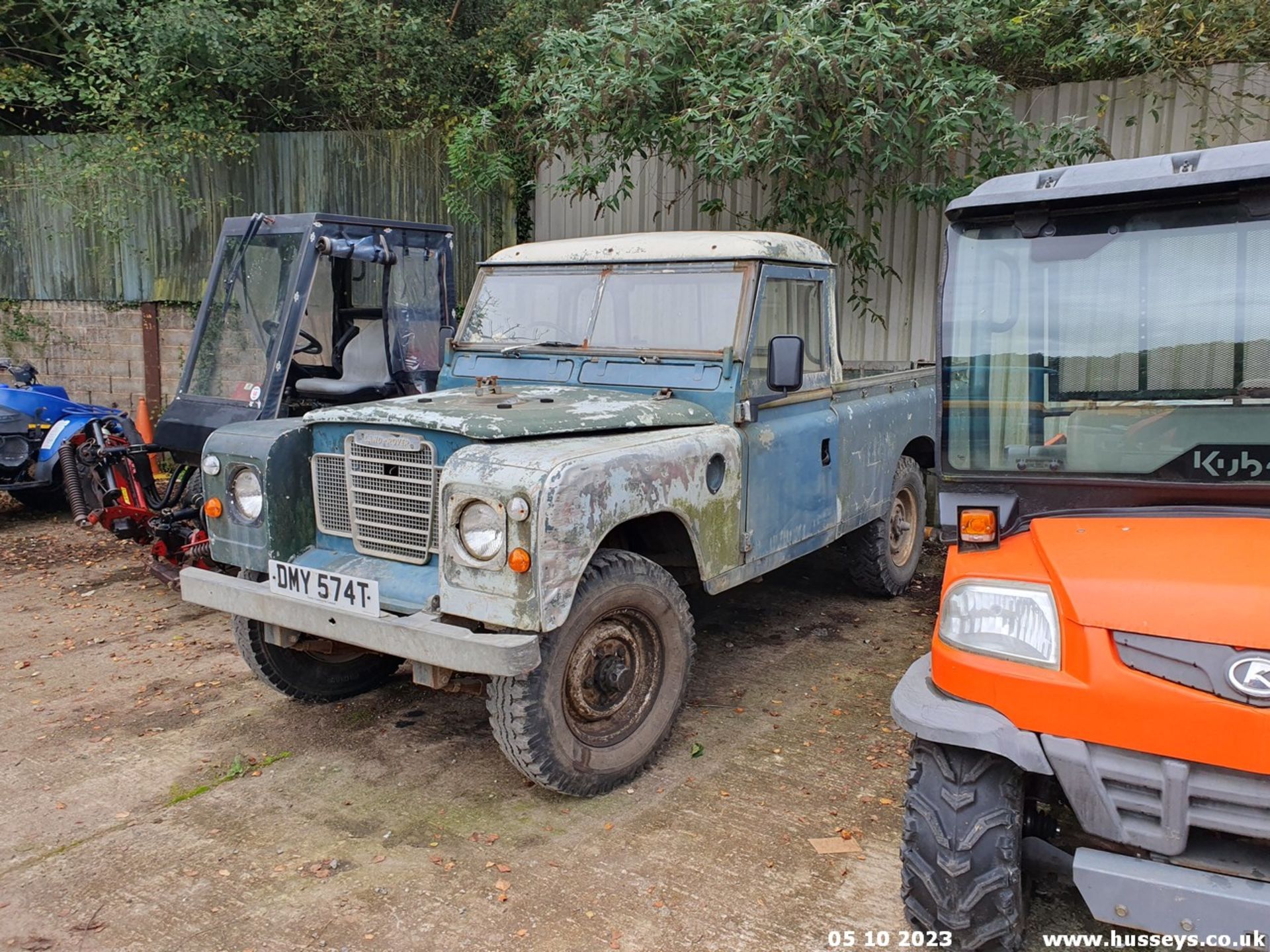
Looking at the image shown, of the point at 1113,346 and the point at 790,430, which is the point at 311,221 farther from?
the point at 1113,346

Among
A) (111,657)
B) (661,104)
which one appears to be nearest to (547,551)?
(111,657)

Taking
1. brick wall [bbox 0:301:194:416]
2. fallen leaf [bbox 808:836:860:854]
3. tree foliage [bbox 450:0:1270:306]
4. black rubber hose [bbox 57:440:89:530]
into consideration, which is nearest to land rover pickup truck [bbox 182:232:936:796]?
fallen leaf [bbox 808:836:860:854]

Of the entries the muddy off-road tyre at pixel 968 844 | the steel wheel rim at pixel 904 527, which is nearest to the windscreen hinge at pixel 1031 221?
the muddy off-road tyre at pixel 968 844

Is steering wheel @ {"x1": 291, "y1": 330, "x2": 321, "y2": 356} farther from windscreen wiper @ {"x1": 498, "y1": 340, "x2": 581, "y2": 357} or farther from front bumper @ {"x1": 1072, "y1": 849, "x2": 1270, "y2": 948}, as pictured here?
front bumper @ {"x1": 1072, "y1": 849, "x2": 1270, "y2": 948}

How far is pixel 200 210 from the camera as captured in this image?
10758 millimetres

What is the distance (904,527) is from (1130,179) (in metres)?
4.02

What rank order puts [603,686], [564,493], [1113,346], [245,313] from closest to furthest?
[1113,346] → [564,493] → [603,686] → [245,313]

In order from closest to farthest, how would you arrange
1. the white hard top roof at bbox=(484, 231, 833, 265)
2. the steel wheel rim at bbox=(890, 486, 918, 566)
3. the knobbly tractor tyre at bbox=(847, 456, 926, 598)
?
the white hard top roof at bbox=(484, 231, 833, 265), the knobbly tractor tyre at bbox=(847, 456, 926, 598), the steel wheel rim at bbox=(890, 486, 918, 566)

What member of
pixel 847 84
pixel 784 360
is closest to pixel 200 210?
pixel 847 84

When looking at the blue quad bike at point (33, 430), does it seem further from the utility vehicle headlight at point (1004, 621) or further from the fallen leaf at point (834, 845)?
the utility vehicle headlight at point (1004, 621)

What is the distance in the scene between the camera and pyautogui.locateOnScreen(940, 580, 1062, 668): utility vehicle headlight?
8.23 feet

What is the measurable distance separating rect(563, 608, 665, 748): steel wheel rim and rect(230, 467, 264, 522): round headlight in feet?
5.19

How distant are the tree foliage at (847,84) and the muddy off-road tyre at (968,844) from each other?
5.16 metres

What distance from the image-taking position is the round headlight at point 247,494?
4105mm
